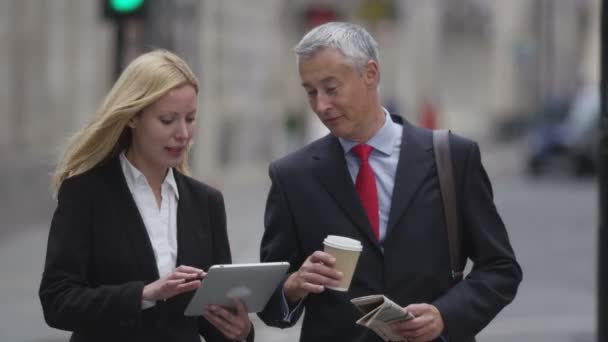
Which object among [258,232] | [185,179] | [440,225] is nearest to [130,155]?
[185,179]

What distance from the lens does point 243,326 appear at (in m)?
4.08

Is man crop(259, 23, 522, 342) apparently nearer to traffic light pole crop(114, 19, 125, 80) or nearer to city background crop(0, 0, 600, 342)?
city background crop(0, 0, 600, 342)

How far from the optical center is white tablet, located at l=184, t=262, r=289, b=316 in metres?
3.85

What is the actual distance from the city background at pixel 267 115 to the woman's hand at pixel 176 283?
90 cm

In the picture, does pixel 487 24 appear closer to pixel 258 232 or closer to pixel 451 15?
pixel 451 15

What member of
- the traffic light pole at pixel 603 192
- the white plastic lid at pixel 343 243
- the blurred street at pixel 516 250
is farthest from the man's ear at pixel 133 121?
the blurred street at pixel 516 250

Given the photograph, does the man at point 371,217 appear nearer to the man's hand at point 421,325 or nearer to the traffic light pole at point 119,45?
the man's hand at point 421,325

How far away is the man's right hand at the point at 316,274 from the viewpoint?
385 cm

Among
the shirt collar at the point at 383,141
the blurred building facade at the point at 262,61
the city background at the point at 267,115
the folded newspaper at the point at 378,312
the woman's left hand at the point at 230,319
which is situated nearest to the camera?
the folded newspaper at the point at 378,312

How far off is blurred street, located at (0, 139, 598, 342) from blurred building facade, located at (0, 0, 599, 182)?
0.69 m

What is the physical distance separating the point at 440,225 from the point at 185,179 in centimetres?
73

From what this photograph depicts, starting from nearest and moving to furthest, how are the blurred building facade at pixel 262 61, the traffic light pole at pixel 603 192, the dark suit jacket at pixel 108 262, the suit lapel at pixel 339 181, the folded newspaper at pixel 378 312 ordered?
1. the folded newspaper at pixel 378 312
2. the dark suit jacket at pixel 108 262
3. the suit lapel at pixel 339 181
4. the traffic light pole at pixel 603 192
5. the blurred building facade at pixel 262 61

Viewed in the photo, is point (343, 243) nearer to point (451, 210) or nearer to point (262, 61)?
point (451, 210)

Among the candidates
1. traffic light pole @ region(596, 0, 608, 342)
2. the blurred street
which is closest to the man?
traffic light pole @ region(596, 0, 608, 342)
